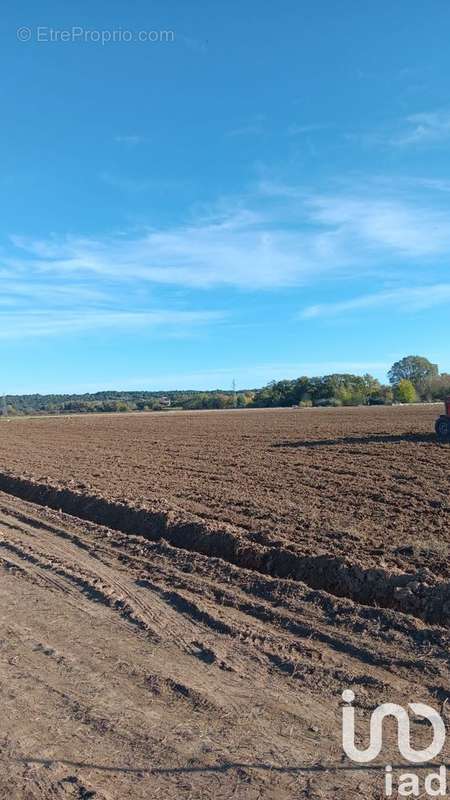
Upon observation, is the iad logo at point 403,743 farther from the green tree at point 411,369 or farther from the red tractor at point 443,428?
the green tree at point 411,369

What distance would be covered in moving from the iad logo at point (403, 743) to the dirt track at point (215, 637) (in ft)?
0.24

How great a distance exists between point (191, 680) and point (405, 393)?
12885 cm

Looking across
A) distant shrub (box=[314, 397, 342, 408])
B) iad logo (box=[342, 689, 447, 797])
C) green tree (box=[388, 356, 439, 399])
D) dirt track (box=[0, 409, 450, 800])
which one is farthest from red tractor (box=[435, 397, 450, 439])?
green tree (box=[388, 356, 439, 399])

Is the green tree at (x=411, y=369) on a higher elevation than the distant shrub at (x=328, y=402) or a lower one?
higher

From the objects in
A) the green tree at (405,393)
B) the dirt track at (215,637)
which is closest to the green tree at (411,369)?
the green tree at (405,393)

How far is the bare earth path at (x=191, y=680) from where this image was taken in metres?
4.32

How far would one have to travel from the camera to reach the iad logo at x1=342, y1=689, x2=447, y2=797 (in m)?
4.19

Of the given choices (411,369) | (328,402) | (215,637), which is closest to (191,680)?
(215,637)

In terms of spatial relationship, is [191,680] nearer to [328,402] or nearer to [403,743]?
[403,743]

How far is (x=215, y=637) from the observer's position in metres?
6.72

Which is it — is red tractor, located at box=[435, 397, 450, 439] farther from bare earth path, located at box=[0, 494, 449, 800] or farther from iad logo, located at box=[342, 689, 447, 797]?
iad logo, located at box=[342, 689, 447, 797]

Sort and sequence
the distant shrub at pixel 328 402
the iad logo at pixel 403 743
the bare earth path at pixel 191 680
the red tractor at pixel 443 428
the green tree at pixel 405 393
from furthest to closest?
the green tree at pixel 405 393
the distant shrub at pixel 328 402
the red tractor at pixel 443 428
the bare earth path at pixel 191 680
the iad logo at pixel 403 743

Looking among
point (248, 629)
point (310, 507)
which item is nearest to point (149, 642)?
point (248, 629)

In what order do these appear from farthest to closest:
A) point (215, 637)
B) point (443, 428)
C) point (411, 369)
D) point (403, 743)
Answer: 1. point (411, 369)
2. point (443, 428)
3. point (215, 637)
4. point (403, 743)
